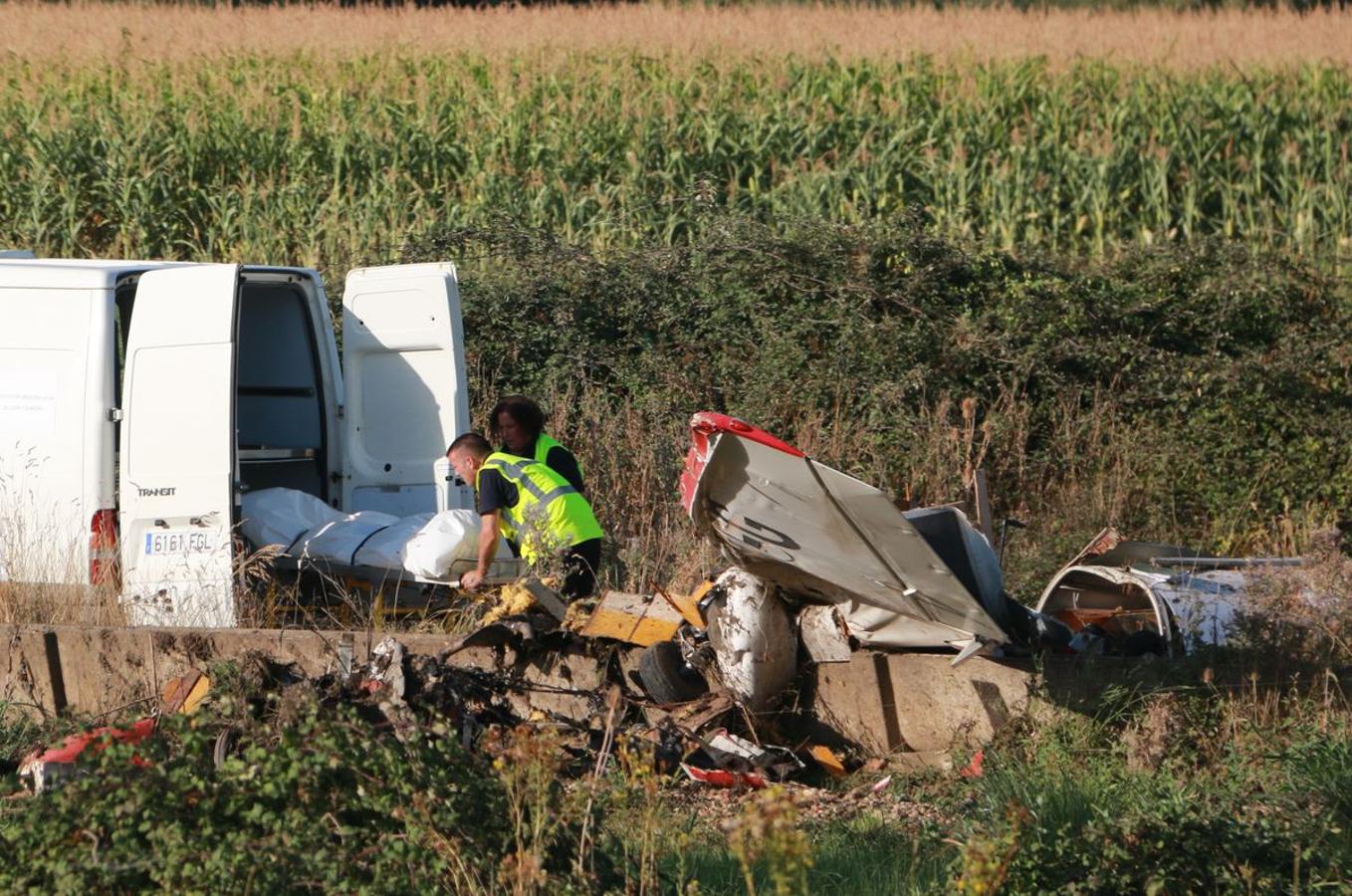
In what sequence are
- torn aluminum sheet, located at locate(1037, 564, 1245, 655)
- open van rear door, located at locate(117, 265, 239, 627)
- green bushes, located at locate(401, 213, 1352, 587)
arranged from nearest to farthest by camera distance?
torn aluminum sheet, located at locate(1037, 564, 1245, 655), open van rear door, located at locate(117, 265, 239, 627), green bushes, located at locate(401, 213, 1352, 587)

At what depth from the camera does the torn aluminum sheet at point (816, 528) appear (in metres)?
5.49

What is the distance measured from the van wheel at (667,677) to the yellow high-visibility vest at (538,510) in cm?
120

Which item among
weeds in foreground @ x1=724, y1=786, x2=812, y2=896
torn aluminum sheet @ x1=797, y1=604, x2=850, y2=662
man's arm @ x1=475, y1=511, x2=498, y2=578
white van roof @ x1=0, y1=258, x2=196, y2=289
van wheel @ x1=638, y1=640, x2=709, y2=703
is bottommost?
van wheel @ x1=638, y1=640, x2=709, y2=703

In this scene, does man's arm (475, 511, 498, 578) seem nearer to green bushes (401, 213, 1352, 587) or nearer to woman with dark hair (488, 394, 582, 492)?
woman with dark hair (488, 394, 582, 492)

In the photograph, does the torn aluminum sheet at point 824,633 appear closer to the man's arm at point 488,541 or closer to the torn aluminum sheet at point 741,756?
the torn aluminum sheet at point 741,756

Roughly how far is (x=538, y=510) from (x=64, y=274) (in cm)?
259

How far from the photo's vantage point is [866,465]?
35.0 ft

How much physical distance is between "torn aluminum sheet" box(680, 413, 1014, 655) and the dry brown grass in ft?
40.3

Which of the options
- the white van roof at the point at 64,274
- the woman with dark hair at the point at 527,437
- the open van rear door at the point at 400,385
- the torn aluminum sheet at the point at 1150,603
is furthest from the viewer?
the open van rear door at the point at 400,385

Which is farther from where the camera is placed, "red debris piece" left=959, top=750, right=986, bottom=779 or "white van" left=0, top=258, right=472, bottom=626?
"white van" left=0, top=258, right=472, bottom=626

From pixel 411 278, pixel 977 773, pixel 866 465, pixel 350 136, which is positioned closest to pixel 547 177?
pixel 350 136

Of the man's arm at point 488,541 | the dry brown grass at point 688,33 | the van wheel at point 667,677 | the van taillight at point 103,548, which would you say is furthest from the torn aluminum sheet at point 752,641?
the dry brown grass at point 688,33

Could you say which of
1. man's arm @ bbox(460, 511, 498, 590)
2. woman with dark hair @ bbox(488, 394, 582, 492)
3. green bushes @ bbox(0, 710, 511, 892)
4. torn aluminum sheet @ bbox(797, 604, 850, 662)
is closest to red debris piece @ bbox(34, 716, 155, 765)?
green bushes @ bbox(0, 710, 511, 892)

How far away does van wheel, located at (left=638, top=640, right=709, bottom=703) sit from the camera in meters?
6.15
